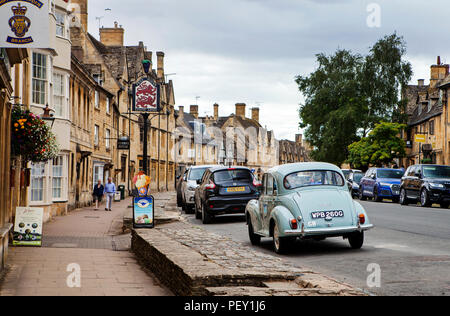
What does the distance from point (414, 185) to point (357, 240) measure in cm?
1849

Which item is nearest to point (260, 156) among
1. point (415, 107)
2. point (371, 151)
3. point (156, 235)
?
point (415, 107)

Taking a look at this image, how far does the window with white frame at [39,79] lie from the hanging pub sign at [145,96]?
268 inches

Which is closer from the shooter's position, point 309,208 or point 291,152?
point 309,208

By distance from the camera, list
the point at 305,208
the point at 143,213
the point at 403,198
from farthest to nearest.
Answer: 1. the point at 403,198
2. the point at 143,213
3. the point at 305,208

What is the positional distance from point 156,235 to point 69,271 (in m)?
2.64

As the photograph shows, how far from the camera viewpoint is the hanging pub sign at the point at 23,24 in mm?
9508

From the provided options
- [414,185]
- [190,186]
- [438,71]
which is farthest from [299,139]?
[190,186]

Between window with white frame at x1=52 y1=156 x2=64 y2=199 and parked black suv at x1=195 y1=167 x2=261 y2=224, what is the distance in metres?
9.09

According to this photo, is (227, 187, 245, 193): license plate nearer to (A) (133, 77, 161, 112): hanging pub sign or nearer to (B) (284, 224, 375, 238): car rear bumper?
(A) (133, 77, 161, 112): hanging pub sign

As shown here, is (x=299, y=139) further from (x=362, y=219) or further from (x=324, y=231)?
(x=324, y=231)

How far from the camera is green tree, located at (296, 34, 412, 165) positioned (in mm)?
62156

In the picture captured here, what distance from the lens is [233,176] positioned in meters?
20.8
